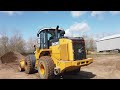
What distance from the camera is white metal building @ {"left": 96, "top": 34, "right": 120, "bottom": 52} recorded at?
32781 mm

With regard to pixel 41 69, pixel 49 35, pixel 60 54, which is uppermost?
pixel 49 35

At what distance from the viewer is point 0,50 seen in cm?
4178

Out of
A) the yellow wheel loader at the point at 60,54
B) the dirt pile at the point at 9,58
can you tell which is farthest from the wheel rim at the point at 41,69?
the dirt pile at the point at 9,58

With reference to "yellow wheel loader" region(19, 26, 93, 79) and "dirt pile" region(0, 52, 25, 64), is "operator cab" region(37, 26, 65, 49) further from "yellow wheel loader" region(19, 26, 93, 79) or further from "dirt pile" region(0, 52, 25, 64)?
"dirt pile" region(0, 52, 25, 64)

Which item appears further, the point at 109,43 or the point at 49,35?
the point at 109,43

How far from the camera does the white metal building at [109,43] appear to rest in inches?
1291

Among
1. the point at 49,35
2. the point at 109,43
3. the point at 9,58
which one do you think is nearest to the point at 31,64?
the point at 49,35

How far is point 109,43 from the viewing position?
34938 millimetres

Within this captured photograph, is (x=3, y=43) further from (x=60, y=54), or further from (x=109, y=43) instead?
(x=60, y=54)
